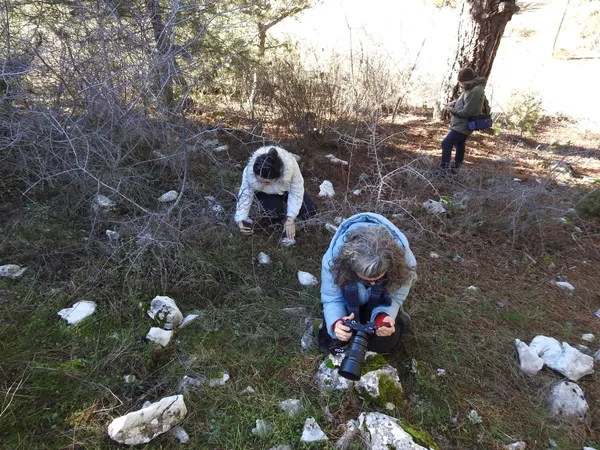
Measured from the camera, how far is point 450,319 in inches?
95.9

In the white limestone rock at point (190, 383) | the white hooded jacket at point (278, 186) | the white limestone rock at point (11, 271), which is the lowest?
the white limestone rock at point (190, 383)

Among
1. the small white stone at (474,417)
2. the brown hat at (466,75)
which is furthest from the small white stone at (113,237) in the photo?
the brown hat at (466,75)

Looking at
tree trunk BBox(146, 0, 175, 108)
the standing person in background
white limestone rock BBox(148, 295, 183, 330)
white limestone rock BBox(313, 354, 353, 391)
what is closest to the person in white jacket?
tree trunk BBox(146, 0, 175, 108)

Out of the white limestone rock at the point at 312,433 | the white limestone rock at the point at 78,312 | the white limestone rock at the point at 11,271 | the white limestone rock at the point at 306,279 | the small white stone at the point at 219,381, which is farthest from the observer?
the white limestone rock at the point at 306,279

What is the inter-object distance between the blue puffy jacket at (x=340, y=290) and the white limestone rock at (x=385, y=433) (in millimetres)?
471

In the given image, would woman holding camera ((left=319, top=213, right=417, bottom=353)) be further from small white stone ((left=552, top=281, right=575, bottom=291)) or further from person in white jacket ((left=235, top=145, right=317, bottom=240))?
small white stone ((left=552, top=281, right=575, bottom=291))

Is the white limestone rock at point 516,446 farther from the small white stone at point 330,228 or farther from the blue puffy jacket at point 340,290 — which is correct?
the small white stone at point 330,228

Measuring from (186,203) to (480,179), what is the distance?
322cm

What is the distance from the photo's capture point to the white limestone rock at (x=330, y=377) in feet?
6.14

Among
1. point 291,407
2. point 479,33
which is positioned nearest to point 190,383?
point 291,407

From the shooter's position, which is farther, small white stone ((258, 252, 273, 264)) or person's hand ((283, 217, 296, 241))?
person's hand ((283, 217, 296, 241))

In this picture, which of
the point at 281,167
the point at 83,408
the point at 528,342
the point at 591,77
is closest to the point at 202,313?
the point at 83,408

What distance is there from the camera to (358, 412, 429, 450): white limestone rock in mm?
1531

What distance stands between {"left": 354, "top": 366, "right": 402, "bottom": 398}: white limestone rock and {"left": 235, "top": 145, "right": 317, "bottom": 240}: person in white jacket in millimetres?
1465
